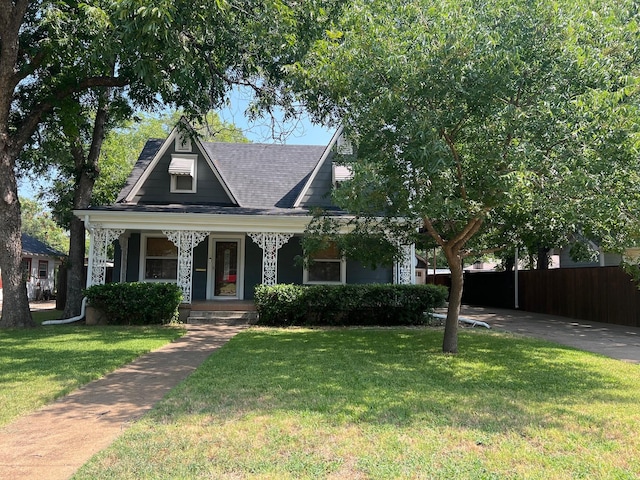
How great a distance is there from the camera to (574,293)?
1630cm

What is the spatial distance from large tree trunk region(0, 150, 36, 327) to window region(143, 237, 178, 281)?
153 inches

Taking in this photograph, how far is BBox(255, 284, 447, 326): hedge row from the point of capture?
12.5 meters

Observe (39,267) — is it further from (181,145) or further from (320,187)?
(320,187)

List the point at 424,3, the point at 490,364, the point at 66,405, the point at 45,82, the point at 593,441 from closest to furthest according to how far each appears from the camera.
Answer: the point at 593,441 → the point at 66,405 → the point at 424,3 → the point at 490,364 → the point at 45,82

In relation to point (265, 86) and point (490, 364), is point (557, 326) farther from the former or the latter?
point (265, 86)

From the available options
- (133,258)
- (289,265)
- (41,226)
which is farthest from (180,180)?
(41,226)

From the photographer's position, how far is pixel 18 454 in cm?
402

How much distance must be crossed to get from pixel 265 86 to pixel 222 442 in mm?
10424

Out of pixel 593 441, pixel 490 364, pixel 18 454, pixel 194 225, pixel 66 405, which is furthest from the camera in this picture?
pixel 194 225

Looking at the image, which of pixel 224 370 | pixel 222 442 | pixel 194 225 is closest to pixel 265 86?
pixel 194 225

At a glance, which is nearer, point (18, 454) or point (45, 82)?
point (18, 454)

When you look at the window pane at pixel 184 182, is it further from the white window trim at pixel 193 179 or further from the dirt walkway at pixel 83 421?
the dirt walkway at pixel 83 421

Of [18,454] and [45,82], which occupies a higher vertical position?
[45,82]

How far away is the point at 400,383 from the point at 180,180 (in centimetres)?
1116
